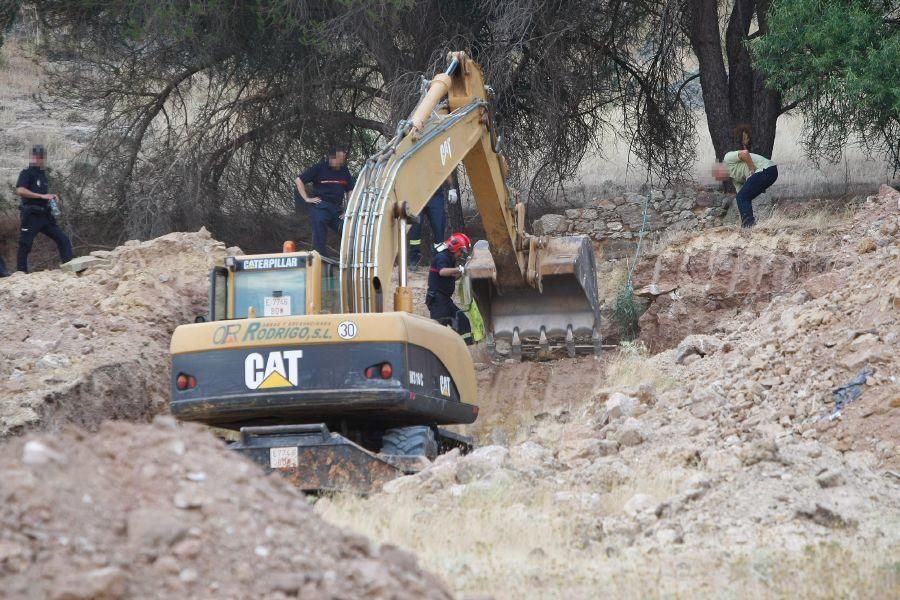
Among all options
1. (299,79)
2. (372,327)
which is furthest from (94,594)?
(299,79)

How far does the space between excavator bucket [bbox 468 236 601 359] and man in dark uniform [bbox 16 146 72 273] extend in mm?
5258

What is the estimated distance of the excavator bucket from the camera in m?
15.1

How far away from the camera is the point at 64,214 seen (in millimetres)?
21578

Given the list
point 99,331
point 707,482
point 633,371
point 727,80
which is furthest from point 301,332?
point 727,80

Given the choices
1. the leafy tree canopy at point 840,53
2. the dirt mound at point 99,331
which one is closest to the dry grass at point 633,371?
the leafy tree canopy at point 840,53

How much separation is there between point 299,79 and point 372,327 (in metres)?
10.9

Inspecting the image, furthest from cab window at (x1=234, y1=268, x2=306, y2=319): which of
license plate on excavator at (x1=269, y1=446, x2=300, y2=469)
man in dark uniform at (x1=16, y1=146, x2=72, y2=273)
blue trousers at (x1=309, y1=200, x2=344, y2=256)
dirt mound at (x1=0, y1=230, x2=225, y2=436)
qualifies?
man in dark uniform at (x1=16, y1=146, x2=72, y2=273)

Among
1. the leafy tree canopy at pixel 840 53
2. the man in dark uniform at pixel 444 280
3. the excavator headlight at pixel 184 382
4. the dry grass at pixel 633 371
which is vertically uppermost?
the leafy tree canopy at pixel 840 53

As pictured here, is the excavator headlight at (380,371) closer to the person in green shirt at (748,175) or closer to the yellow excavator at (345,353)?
the yellow excavator at (345,353)

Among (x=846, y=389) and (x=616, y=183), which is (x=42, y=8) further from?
(x=846, y=389)

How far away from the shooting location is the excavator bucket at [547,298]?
15.1m

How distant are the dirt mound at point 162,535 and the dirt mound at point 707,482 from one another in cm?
125

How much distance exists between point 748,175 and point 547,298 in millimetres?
4025

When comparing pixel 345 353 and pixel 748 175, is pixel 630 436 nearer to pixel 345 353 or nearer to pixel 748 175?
pixel 345 353
